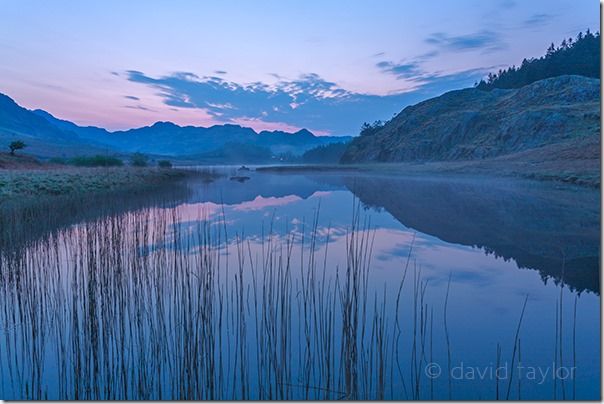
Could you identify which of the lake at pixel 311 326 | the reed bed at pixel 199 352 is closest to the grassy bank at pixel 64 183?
the lake at pixel 311 326

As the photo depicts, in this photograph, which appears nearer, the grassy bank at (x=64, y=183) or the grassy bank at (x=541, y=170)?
the grassy bank at (x=64, y=183)

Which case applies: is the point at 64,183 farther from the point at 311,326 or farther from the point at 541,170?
the point at 541,170

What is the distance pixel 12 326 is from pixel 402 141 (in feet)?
279

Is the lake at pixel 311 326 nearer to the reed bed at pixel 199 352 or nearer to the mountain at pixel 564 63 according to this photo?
the reed bed at pixel 199 352

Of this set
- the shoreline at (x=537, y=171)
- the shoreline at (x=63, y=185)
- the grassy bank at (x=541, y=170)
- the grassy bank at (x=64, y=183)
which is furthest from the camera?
the grassy bank at (x=541, y=170)

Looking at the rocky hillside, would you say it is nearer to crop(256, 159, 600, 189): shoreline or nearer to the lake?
crop(256, 159, 600, 189): shoreline

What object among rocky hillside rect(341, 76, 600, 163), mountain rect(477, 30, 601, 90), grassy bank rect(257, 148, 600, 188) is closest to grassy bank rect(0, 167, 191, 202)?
grassy bank rect(257, 148, 600, 188)

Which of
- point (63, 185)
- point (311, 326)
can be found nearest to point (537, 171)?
point (311, 326)

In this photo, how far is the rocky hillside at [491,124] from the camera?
175ft

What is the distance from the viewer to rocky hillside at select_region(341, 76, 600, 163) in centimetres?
5325

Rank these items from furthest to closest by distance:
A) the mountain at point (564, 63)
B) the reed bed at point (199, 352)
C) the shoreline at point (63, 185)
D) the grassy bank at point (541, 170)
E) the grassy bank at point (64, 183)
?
the mountain at point (564, 63) < the grassy bank at point (541, 170) < the grassy bank at point (64, 183) < the shoreline at point (63, 185) < the reed bed at point (199, 352)

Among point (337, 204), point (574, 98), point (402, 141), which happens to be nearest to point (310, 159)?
point (402, 141)

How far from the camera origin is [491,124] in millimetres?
69875

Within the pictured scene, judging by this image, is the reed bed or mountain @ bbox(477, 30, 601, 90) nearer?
→ the reed bed
